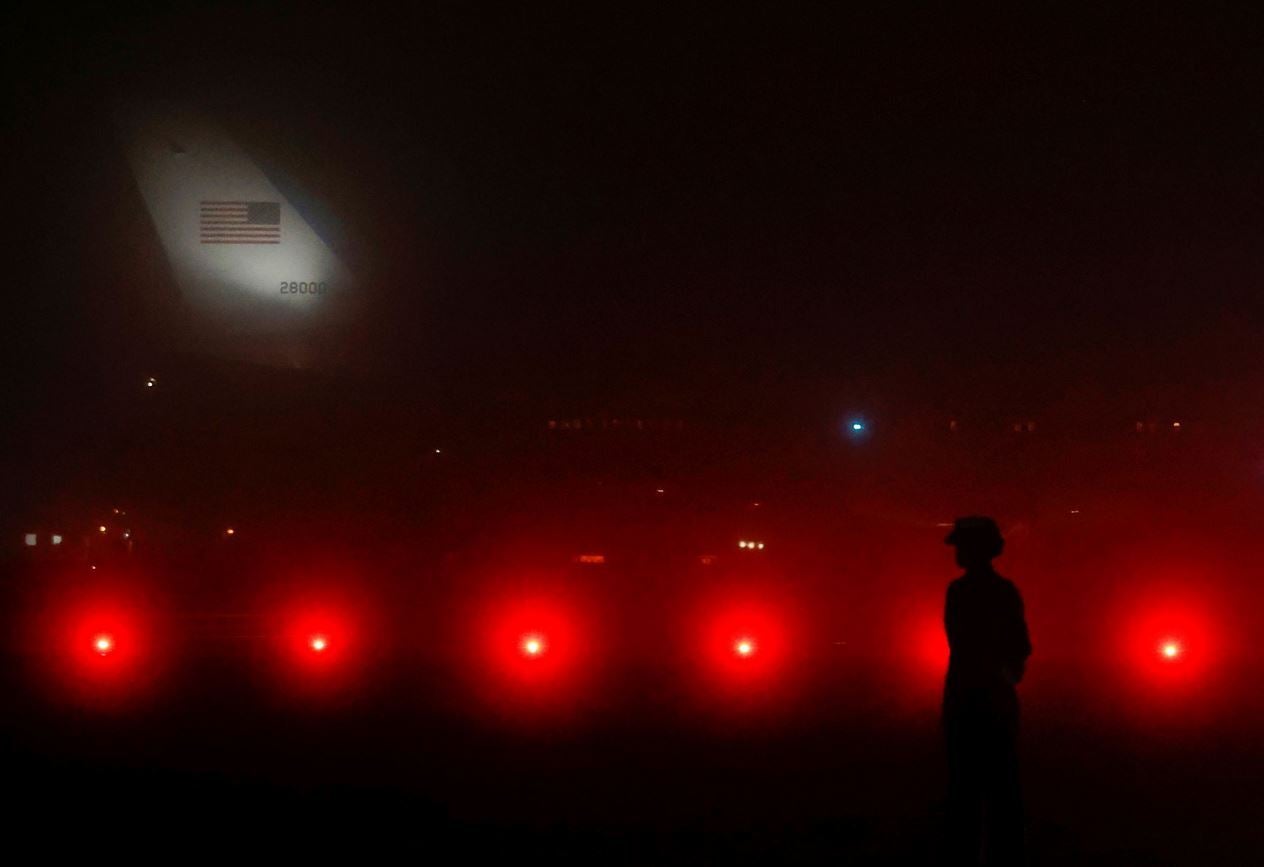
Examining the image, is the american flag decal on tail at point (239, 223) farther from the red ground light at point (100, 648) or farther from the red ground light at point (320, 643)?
the red ground light at point (320, 643)

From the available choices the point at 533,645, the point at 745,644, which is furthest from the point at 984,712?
the point at 533,645

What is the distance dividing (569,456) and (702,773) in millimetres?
15816

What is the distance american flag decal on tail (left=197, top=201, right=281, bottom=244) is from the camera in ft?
88.4

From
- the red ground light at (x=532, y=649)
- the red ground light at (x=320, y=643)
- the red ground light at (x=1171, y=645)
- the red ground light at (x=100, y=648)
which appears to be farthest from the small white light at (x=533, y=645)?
the red ground light at (x=1171, y=645)

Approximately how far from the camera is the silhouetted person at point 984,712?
19.0ft

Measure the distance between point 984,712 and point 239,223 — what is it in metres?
23.9

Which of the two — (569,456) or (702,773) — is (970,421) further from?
(702,773)

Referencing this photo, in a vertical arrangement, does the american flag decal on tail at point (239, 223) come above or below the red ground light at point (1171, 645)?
above

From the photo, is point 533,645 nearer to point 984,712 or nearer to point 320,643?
point 320,643

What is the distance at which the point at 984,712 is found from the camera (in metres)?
5.88

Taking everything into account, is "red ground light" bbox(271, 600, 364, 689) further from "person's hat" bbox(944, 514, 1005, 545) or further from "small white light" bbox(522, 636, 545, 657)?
"person's hat" bbox(944, 514, 1005, 545)

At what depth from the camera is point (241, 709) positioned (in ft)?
35.1

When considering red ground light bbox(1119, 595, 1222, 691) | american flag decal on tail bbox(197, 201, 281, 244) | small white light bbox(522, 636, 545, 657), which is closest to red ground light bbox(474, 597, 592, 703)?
small white light bbox(522, 636, 545, 657)

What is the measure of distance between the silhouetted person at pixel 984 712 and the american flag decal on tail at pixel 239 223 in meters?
23.0
